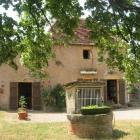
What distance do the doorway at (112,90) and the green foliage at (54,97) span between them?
14.0ft

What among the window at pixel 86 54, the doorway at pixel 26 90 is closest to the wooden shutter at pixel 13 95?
the doorway at pixel 26 90

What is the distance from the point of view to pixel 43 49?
12977 mm

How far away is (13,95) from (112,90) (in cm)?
699

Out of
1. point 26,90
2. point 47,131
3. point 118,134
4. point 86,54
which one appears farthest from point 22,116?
point 86,54

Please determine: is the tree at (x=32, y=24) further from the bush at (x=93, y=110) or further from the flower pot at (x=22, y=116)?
the flower pot at (x=22, y=116)

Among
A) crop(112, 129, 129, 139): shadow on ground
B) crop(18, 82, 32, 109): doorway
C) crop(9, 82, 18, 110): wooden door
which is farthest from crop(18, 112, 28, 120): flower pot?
crop(18, 82, 32, 109): doorway

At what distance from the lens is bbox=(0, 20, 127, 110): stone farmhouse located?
26.2 m

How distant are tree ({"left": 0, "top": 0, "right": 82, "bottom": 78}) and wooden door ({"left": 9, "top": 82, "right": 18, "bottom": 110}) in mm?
13722

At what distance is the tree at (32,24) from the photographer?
10469 millimetres

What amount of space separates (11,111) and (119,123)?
333 inches

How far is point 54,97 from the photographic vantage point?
26.4 m

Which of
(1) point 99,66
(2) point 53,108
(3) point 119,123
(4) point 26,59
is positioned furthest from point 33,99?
(4) point 26,59

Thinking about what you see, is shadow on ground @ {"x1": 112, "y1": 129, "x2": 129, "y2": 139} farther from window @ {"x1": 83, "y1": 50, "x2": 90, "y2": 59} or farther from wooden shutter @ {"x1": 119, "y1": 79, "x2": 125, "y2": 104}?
window @ {"x1": 83, "y1": 50, "x2": 90, "y2": 59}

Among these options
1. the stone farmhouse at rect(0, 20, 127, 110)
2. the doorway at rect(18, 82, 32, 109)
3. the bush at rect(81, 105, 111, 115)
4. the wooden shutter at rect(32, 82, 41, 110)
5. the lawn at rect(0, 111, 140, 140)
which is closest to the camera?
the lawn at rect(0, 111, 140, 140)
